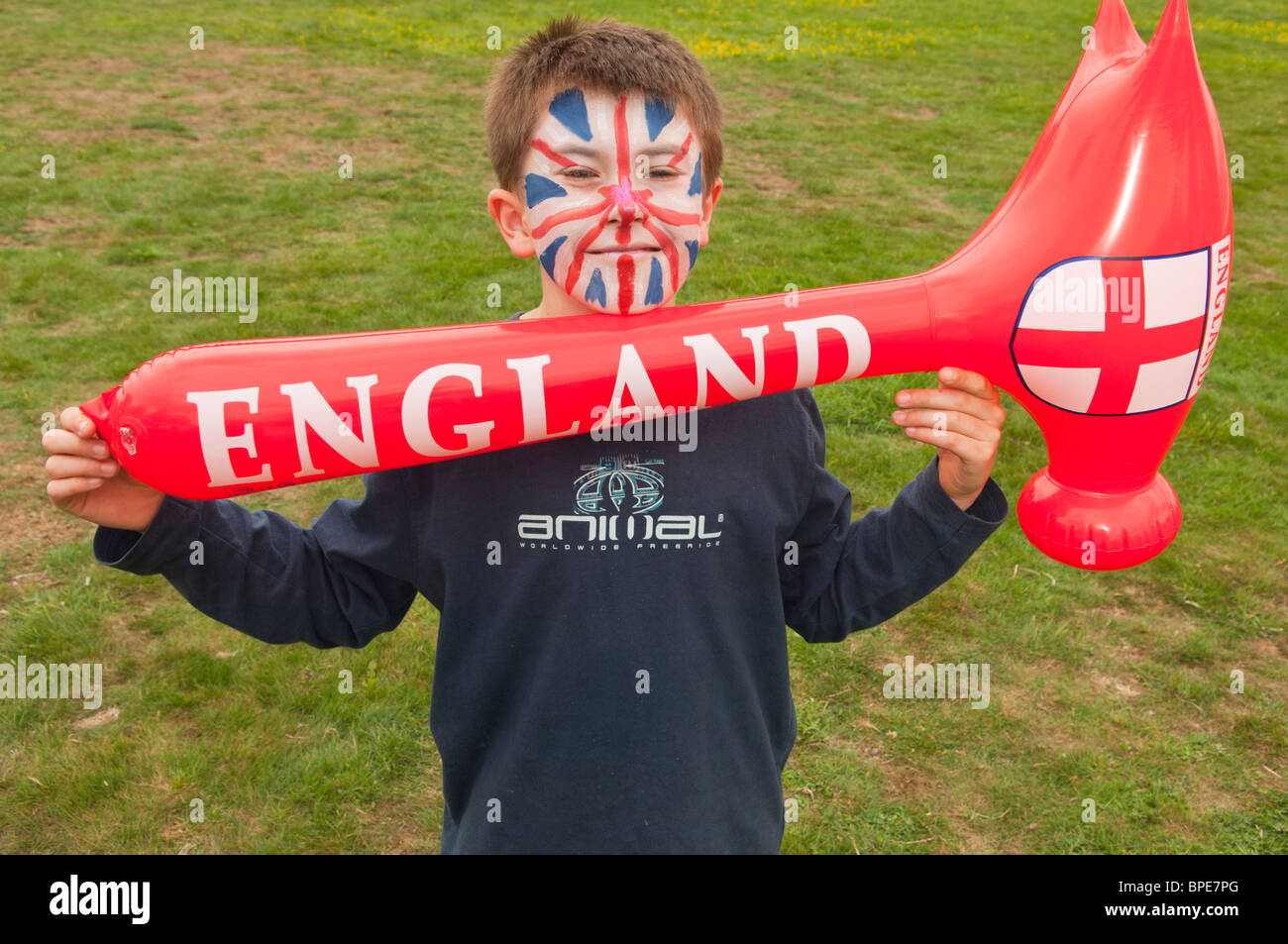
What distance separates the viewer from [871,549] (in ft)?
7.23

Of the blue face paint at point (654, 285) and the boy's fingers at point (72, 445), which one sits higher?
the blue face paint at point (654, 285)

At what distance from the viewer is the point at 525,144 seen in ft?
6.91

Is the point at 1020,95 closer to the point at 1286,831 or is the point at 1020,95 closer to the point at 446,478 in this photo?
the point at 1286,831

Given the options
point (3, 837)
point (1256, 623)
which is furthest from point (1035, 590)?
point (3, 837)

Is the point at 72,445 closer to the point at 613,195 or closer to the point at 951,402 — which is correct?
the point at 613,195

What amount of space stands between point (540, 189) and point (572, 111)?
6.2 inches

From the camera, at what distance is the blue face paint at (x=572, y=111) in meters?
2.02

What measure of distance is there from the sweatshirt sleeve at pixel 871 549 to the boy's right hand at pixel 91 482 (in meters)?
1.28

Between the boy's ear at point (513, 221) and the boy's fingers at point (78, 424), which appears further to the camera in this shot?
the boy's ear at point (513, 221)

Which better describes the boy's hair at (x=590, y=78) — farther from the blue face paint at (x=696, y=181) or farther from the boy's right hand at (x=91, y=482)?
the boy's right hand at (x=91, y=482)

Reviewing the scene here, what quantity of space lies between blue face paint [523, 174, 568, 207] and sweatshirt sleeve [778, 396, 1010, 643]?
2.21 feet

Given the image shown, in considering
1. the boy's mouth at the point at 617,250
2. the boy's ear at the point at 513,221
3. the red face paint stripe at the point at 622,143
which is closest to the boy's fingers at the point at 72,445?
the boy's ear at the point at 513,221

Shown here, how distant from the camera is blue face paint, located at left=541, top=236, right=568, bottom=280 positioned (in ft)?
6.70

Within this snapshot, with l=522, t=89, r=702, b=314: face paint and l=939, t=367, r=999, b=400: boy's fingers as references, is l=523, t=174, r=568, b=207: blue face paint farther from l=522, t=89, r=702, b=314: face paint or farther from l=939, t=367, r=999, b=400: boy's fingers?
l=939, t=367, r=999, b=400: boy's fingers
